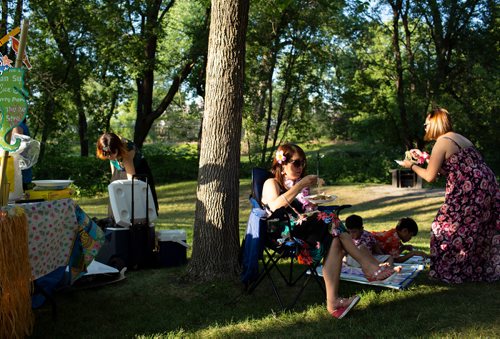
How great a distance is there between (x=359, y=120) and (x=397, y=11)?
13.4 ft

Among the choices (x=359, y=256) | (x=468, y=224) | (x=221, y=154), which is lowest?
(x=359, y=256)

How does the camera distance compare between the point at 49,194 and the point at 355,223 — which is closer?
the point at 49,194

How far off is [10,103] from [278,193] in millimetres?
1815

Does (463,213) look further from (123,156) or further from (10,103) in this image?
(10,103)

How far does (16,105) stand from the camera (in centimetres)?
272

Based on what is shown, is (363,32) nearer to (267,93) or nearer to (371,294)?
(267,93)

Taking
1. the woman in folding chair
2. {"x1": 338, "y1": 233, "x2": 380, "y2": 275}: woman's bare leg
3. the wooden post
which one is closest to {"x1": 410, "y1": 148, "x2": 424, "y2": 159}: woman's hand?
the woman in folding chair

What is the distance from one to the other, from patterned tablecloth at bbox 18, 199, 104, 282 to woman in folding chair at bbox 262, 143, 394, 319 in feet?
4.09

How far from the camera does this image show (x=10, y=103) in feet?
8.87

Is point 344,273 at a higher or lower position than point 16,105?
lower

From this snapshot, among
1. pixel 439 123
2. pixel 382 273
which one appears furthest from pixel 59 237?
pixel 439 123

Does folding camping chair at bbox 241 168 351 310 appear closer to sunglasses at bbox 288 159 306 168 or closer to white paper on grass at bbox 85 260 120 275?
sunglasses at bbox 288 159 306 168

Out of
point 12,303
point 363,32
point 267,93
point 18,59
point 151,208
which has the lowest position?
point 12,303

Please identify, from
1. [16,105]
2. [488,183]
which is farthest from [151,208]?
[488,183]
